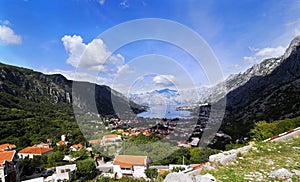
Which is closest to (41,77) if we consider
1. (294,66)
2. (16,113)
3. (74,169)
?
(16,113)

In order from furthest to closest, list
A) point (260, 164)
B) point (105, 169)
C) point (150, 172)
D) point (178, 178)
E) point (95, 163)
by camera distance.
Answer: point (95, 163) < point (105, 169) < point (150, 172) < point (260, 164) < point (178, 178)

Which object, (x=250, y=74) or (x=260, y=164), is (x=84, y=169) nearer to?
(x=260, y=164)

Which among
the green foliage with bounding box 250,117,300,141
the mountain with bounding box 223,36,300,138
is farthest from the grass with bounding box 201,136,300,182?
the mountain with bounding box 223,36,300,138

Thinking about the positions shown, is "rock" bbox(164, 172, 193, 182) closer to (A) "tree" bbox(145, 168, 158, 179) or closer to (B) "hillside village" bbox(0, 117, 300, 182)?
(B) "hillside village" bbox(0, 117, 300, 182)

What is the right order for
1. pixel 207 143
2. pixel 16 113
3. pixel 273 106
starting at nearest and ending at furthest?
pixel 207 143, pixel 273 106, pixel 16 113

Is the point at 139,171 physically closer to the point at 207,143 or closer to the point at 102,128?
the point at 207,143

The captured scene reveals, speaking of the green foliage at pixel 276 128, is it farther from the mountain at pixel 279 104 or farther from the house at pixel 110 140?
the house at pixel 110 140

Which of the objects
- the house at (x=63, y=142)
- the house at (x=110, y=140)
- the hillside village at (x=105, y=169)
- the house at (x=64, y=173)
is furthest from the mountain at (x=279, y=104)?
the house at (x=63, y=142)

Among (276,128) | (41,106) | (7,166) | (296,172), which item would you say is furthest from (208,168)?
(41,106)
